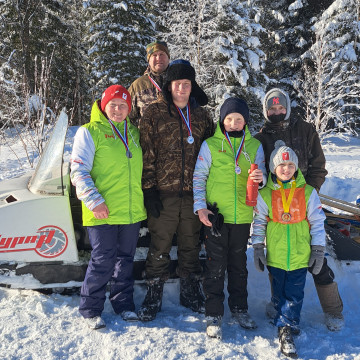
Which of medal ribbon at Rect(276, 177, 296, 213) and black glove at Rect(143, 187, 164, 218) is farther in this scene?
black glove at Rect(143, 187, 164, 218)

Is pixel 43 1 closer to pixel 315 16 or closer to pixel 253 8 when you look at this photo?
pixel 253 8

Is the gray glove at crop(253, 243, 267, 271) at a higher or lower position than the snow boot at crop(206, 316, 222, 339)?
higher

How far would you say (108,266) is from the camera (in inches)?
117

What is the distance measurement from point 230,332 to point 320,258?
1.00 metres

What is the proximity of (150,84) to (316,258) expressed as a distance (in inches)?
102

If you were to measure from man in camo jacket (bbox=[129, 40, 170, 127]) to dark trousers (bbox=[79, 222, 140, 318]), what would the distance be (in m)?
1.46

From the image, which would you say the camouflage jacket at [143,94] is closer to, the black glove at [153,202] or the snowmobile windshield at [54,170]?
the snowmobile windshield at [54,170]

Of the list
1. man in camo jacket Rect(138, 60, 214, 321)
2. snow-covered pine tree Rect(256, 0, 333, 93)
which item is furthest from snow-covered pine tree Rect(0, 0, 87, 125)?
man in camo jacket Rect(138, 60, 214, 321)

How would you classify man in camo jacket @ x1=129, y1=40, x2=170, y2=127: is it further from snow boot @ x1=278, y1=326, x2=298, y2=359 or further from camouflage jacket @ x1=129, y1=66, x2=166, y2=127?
snow boot @ x1=278, y1=326, x2=298, y2=359

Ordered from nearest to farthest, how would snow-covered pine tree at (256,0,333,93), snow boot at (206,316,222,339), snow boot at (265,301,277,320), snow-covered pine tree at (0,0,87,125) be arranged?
snow boot at (206,316,222,339), snow boot at (265,301,277,320), snow-covered pine tree at (0,0,87,125), snow-covered pine tree at (256,0,333,93)

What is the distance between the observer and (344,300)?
354cm

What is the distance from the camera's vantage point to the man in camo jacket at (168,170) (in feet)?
10.3

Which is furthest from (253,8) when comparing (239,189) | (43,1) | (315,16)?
(239,189)

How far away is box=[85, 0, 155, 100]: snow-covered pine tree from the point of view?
1619 centimetres
